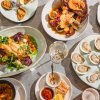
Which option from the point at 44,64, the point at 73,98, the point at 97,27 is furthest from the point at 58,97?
the point at 97,27

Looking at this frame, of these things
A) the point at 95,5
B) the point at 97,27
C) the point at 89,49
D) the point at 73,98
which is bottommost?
the point at 73,98

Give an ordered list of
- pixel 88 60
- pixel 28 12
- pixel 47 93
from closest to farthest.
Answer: pixel 47 93 → pixel 88 60 → pixel 28 12

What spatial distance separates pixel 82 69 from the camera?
1.82 m

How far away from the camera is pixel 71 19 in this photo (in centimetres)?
189

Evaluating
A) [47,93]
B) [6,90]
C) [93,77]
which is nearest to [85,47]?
[93,77]

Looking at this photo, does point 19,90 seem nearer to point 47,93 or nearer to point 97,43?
point 47,93

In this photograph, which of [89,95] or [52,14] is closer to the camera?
[89,95]

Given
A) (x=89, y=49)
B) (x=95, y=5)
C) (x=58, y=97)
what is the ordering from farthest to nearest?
(x=95, y=5)
(x=89, y=49)
(x=58, y=97)

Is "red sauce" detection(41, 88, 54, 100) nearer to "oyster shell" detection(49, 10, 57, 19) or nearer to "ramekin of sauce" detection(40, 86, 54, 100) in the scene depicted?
"ramekin of sauce" detection(40, 86, 54, 100)

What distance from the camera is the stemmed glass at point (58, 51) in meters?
1.83

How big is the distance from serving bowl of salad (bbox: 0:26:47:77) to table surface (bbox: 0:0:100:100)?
49 millimetres

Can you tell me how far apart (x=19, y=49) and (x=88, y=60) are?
1.18 ft

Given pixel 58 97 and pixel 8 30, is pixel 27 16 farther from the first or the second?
pixel 58 97

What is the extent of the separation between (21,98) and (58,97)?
0.19 metres
